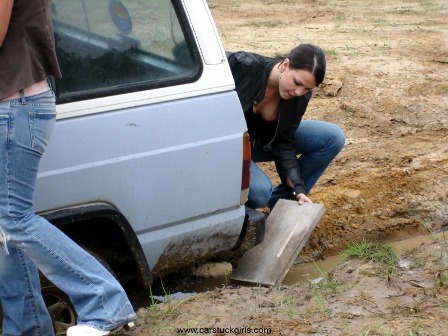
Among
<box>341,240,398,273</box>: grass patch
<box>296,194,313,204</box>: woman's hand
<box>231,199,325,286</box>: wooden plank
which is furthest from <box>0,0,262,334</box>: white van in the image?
<box>341,240,398,273</box>: grass patch

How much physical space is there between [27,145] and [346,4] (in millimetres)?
11516

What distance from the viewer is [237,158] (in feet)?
13.9

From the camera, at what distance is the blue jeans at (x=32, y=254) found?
3264 millimetres

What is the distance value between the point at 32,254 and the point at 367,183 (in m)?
3.62

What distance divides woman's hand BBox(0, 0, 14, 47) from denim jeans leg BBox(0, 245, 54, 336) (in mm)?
922

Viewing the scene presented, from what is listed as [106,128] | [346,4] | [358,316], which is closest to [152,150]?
[106,128]

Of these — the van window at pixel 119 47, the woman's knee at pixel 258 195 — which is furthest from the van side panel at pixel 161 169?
the woman's knee at pixel 258 195

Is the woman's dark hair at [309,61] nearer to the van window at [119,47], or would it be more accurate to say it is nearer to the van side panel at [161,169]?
the van side panel at [161,169]

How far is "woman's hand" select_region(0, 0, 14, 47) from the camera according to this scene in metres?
3.02

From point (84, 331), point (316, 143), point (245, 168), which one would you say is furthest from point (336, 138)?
point (84, 331)

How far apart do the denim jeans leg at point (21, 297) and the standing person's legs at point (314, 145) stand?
7.48 feet

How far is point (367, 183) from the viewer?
650 centimetres

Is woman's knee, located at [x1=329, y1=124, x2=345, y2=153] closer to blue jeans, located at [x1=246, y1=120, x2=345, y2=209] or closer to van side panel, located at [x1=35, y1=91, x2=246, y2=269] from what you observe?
blue jeans, located at [x1=246, y1=120, x2=345, y2=209]

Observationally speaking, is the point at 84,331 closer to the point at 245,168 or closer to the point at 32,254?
the point at 32,254
